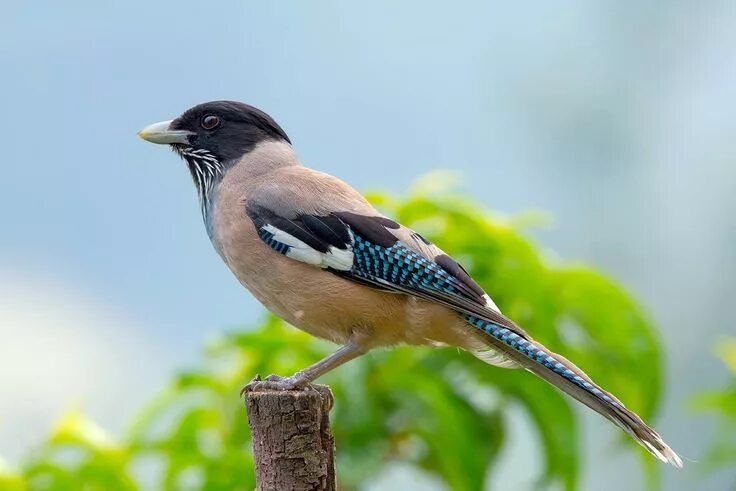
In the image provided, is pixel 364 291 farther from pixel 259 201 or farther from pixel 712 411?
pixel 712 411

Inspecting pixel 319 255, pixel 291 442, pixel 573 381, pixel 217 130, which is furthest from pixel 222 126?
pixel 573 381

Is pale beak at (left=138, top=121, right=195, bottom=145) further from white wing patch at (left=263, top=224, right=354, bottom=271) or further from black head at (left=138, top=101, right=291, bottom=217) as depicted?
white wing patch at (left=263, top=224, right=354, bottom=271)

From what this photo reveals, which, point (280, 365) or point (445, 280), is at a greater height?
point (445, 280)

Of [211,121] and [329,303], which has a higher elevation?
[211,121]

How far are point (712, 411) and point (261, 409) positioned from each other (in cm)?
314

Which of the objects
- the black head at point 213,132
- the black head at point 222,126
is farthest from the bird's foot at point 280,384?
the black head at point 222,126

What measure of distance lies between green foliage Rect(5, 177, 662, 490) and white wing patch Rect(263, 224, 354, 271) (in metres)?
1.45

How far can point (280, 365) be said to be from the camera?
5090mm

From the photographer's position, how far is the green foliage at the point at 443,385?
5031mm

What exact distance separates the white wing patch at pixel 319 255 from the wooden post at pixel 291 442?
43cm

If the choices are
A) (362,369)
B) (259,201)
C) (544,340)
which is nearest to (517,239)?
(544,340)

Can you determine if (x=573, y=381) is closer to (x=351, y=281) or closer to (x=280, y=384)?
(x=351, y=281)

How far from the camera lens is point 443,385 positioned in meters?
5.19

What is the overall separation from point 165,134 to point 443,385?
74.4 inches
